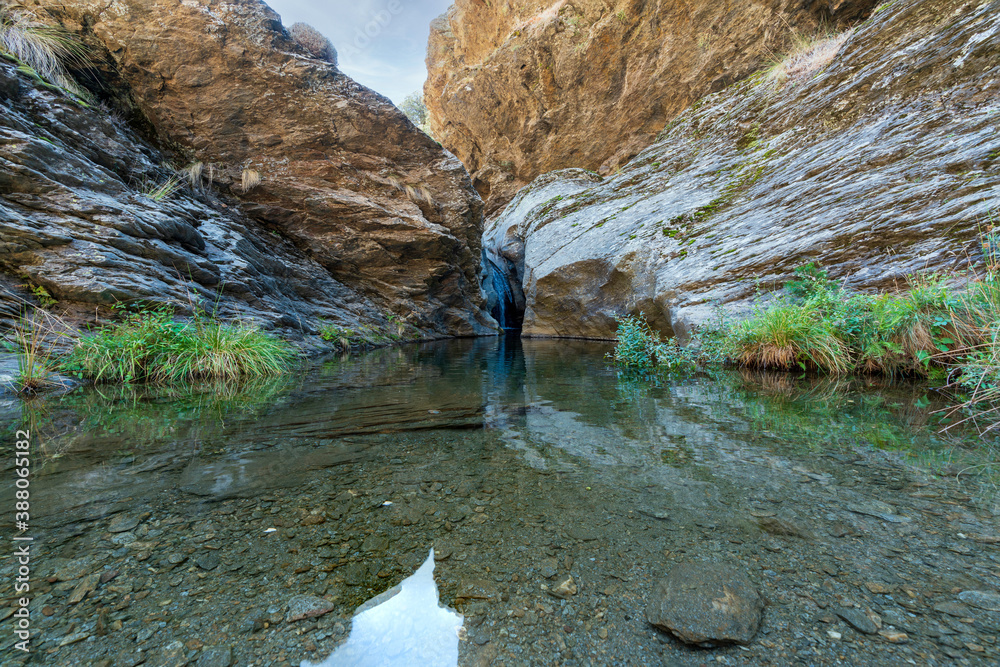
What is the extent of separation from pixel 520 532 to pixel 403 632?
0.50 meters

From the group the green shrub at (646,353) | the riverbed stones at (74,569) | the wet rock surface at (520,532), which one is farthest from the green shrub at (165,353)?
the green shrub at (646,353)

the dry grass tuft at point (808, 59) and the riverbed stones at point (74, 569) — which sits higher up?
the dry grass tuft at point (808, 59)

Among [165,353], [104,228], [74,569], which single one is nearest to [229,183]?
[104,228]

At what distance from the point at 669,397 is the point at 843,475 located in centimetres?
174

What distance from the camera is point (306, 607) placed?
3.21 feet

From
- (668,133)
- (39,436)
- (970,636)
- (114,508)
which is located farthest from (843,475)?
(668,133)

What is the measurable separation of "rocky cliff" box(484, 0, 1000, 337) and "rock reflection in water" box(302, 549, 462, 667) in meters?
5.46

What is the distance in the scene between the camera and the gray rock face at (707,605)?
2.86 feet

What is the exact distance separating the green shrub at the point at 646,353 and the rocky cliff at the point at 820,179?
0.93 m

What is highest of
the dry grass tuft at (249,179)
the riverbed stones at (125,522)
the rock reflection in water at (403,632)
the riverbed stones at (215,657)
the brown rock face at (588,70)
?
the brown rock face at (588,70)

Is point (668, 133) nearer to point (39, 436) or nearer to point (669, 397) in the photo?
point (669, 397)

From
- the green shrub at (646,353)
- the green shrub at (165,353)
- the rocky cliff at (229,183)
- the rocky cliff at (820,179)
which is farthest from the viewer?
the rocky cliff at (229,183)

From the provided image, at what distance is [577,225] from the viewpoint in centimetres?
1183

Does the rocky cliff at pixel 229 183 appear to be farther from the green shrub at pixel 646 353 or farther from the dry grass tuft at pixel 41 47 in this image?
the green shrub at pixel 646 353
